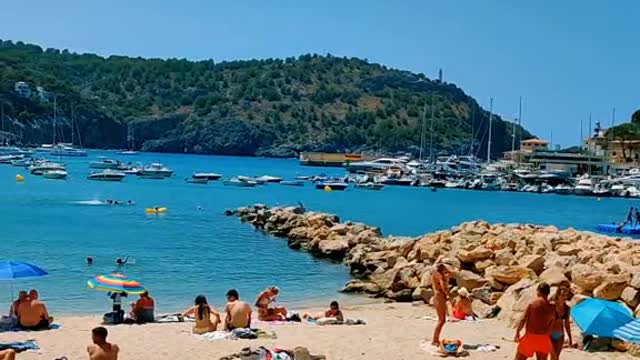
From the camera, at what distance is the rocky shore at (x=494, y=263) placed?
18047 millimetres

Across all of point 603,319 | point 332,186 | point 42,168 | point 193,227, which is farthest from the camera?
point 42,168

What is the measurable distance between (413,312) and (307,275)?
9.74 metres

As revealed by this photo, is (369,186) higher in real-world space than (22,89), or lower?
lower

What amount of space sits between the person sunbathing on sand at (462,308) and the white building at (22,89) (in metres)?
189

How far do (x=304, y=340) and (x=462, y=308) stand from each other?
14.4 feet

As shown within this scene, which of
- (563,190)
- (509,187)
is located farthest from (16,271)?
(509,187)

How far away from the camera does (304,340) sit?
52.5 feet

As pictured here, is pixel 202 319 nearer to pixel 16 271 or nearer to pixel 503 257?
pixel 16 271

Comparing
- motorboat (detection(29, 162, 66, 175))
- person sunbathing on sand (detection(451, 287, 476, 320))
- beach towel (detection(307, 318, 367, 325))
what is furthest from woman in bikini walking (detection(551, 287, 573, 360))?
motorboat (detection(29, 162, 66, 175))

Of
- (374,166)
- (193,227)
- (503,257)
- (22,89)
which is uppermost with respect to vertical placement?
(22,89)

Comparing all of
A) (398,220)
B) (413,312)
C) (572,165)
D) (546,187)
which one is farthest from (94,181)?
(413,312)

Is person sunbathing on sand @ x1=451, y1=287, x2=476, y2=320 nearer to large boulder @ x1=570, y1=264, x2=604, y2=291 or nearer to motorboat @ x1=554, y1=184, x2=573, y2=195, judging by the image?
large boulder @ x1=570, y1=264, x2=604, y2=291

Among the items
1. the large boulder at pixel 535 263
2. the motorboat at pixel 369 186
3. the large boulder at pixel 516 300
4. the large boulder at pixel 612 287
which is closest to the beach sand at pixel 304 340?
the large boulder at pixel 516 300

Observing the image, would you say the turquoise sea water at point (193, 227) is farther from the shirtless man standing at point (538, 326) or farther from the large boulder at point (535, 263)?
the shirtless man standing at point (538, 326)
